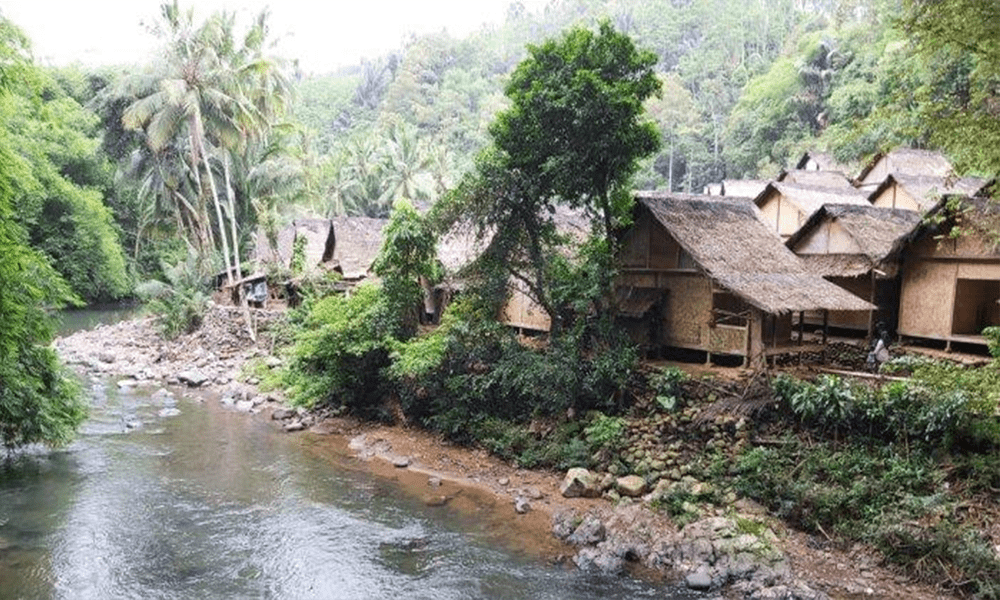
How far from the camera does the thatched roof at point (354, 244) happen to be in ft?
93.8

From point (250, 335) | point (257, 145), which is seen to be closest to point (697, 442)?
point (250, 335)

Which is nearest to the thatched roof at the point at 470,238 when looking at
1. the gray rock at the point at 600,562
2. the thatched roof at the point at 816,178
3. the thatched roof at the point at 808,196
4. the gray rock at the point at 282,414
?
the gray rock at the point at 282,414

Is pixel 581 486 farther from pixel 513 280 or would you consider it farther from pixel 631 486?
pixel 513 280

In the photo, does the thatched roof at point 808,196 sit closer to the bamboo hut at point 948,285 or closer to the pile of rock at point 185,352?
the bamboo hut at point 948,285

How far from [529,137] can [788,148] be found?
37424mm

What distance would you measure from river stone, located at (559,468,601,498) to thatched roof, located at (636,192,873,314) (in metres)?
4.73

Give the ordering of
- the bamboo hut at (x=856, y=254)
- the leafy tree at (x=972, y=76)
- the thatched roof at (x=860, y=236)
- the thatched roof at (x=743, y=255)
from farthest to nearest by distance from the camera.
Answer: the bamboo hut at (x=856, y=254) < the thatched roof at (x=860, y=236) < the thatched roof at (x=743, y=255) < the leafy tree at (x=972, y=76)

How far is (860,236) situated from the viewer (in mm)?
17266

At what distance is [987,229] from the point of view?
38.0 feet

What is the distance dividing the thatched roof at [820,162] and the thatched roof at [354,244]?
905 inches

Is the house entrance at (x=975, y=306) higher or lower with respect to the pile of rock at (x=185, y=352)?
higher

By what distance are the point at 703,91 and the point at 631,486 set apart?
62951 mm

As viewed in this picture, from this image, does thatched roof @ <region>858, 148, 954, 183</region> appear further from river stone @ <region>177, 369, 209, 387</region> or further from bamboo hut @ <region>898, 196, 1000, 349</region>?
river stone @ <region>177, 369, 209, 387</region>

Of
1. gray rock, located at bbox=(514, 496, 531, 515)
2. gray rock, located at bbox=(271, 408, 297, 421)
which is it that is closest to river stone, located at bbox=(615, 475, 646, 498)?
gray rock, located at bbox=(514, 496, 531, 515)
